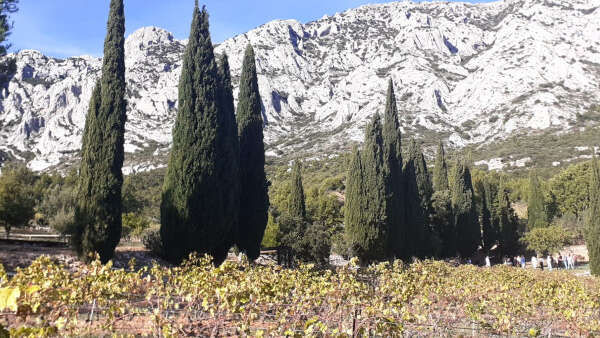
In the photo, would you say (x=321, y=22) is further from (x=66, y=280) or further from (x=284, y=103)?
(x=66, y=280)

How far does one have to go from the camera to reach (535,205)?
130 ft

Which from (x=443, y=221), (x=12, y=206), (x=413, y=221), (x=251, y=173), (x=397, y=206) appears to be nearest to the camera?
A: (x=251, y=173)

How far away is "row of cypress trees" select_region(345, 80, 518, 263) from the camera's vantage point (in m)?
18.8

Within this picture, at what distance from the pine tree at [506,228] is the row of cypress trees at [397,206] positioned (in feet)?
22.5

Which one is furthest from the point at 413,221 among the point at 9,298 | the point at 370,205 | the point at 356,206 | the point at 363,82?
the point at 363,82

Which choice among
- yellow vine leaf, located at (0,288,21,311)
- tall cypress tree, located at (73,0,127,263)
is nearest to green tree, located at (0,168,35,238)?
tall cypress tree, located at (73,0,127,263)

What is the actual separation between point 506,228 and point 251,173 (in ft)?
95.1

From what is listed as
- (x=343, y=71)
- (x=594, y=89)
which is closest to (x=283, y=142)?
(x=343, y=71)

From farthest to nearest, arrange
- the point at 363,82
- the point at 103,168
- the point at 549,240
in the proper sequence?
the point at 363,82
the point at 549,240
the point at 103,168

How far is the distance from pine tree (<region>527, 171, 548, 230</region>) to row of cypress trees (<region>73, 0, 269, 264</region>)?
34.4 meters

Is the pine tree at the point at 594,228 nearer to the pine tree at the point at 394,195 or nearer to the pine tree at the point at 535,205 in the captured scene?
the pine tree at the point at 394,195

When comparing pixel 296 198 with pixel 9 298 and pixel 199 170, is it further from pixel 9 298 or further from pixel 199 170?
pixel 9 298

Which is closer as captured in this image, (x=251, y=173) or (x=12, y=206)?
(x=251, y=173)

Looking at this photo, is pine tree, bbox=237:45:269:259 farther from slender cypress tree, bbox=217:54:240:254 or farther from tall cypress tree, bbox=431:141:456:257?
tall cypress tree, bbox=431:141:456:257
